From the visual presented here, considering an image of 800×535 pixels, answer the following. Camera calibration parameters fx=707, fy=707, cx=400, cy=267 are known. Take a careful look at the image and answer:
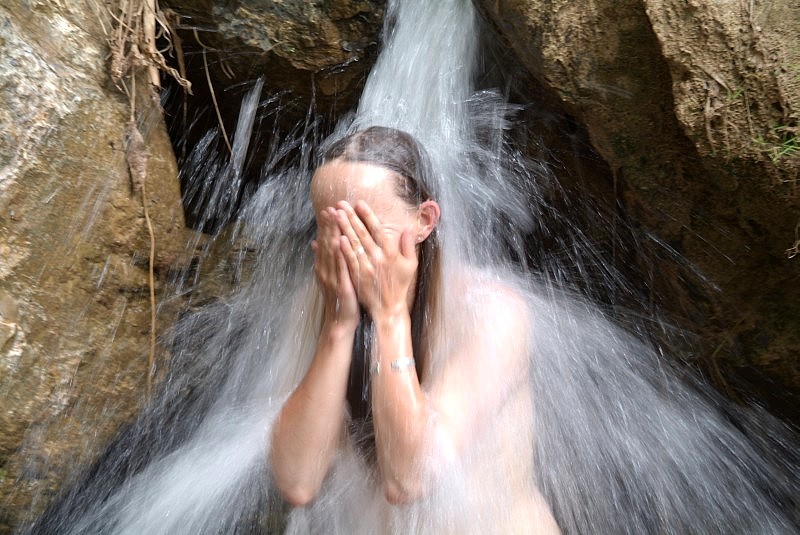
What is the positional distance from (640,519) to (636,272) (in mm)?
1076

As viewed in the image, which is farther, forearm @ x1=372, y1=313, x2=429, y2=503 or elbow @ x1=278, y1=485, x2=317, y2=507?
elbow @ x1=278, y1=485, x2=317, y2=507

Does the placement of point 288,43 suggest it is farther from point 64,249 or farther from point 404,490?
point 404,490

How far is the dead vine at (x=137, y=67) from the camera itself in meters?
2.85

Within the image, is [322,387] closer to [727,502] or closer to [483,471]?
[483,471]

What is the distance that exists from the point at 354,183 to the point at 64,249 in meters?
1.20

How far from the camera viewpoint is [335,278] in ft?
7.82

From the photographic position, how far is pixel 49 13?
2701 mm

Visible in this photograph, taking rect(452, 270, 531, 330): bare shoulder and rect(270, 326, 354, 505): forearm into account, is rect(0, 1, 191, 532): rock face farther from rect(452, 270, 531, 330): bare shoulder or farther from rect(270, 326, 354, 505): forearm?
rect(452, 270, 531, 330): bare shoulder

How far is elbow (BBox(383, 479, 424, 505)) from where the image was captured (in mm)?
2209

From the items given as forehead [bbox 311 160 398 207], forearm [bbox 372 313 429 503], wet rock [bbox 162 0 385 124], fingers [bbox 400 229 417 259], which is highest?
wet rock [bbox 162 0 385 124]

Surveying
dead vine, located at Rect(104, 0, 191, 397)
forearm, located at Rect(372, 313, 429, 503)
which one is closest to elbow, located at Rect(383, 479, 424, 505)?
forearm, located at Rect(372, 313, 429, 503)

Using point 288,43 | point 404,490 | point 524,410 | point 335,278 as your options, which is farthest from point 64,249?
point 524,410

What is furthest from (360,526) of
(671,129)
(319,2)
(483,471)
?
(319,2)

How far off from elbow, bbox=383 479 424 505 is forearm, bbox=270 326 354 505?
0.83ft
